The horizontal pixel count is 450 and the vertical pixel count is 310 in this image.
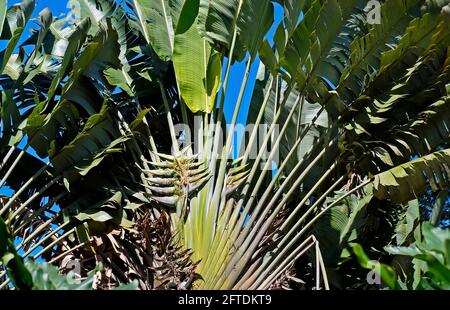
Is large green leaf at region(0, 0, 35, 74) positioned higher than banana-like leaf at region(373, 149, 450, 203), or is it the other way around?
large green leaf at region(0, 0, 35, 74)

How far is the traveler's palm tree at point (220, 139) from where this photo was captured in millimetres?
5402

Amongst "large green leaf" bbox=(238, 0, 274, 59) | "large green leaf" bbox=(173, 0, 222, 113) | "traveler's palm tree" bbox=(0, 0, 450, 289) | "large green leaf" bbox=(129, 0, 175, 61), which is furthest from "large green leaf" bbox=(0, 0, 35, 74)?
"large green leaf" bbox=(238, 0, 274, 59)

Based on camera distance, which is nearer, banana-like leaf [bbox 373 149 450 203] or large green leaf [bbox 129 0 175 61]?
banana-like leaf [bbox 373 149 450 203]

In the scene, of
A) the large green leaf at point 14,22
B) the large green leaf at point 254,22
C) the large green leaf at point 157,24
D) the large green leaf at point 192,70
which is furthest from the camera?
the large green leaf at point 157,24

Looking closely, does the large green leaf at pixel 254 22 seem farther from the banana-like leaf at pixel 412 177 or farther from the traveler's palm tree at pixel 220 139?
the banana-like leaf at pixel 412 177

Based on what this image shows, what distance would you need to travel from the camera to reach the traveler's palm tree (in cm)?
540

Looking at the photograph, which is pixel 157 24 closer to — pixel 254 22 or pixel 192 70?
pixel 192 70

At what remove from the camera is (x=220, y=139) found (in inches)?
237

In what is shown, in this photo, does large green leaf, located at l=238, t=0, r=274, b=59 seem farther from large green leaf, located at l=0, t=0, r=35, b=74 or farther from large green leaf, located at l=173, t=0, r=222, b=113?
large green leaf, located at l=0, t=0, r=35, b=74

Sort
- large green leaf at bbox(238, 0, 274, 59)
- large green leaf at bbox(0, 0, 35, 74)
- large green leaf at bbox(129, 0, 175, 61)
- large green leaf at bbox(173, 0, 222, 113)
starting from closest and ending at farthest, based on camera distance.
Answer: large green leaf at bbox(0, 0, 35, 74) → large green leaf at bbox(238, 0, 274, 59) → large green leaf at bbox(173, 0, 222, 113) → large green leaf at bbox(129, 0, 175, 61)

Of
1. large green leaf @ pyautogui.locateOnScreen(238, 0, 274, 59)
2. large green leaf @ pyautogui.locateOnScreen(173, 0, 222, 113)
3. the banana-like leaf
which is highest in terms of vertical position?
large green leaf @ pyautogui.locateOnScreen(238, 0, 274, 59)

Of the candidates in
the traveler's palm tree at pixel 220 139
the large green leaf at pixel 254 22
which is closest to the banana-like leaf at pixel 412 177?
the traveler's palm tree at pixel 220 139

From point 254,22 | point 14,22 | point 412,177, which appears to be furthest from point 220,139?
point 14,22
